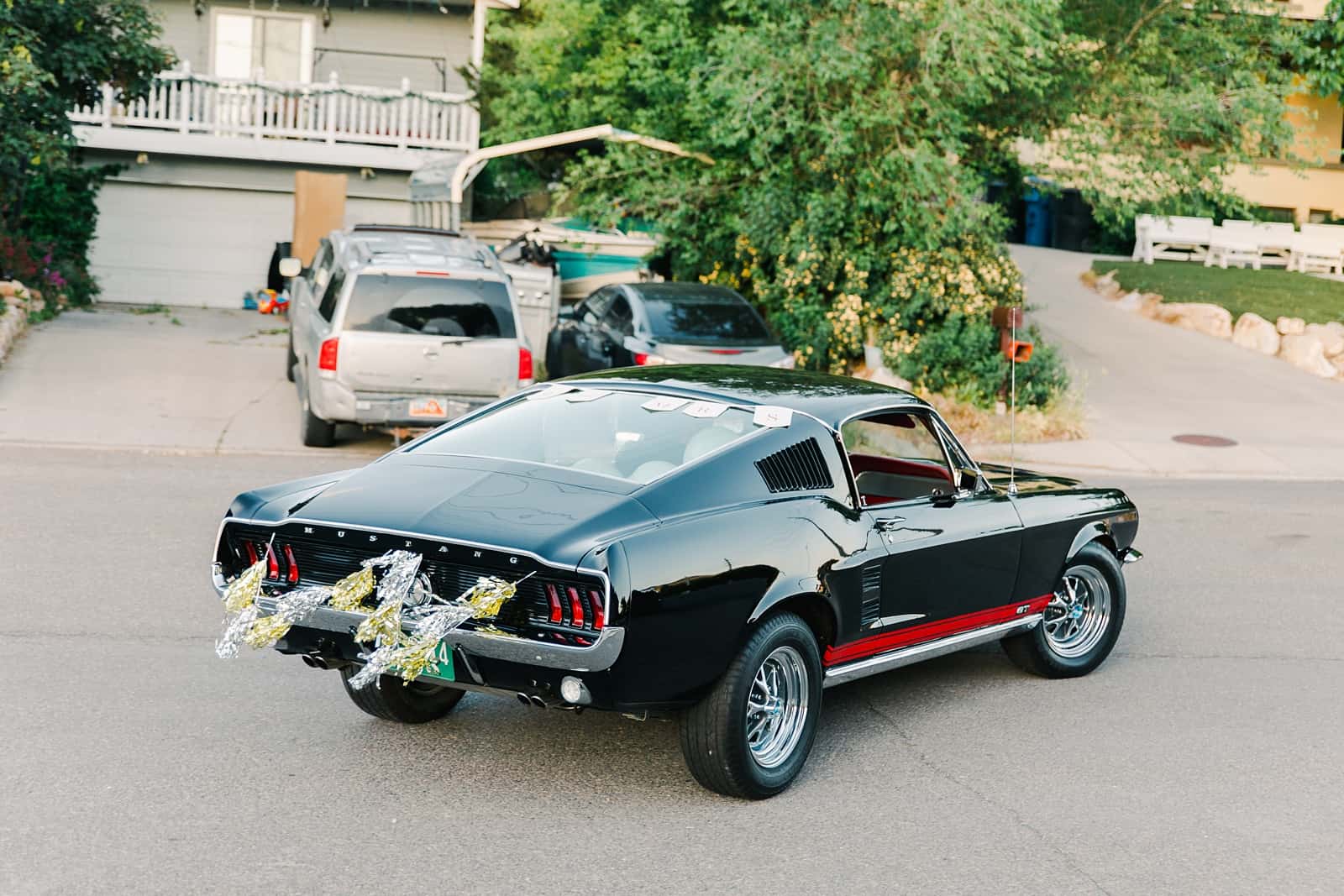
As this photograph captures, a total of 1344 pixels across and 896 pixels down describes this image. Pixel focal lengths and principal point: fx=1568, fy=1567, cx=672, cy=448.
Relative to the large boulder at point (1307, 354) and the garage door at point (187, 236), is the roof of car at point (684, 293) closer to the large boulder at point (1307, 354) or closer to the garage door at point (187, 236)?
the large boulder at point (1307, 354)

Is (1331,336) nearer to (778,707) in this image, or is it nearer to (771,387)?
(771,387)

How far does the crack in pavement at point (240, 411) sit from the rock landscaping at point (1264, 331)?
14.6 meters

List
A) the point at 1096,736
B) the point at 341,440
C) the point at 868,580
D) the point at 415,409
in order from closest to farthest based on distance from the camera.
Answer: the point at 868,580, the point at 1096,736, the point at 415,409, the point at 341,440

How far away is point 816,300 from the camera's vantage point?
19.8 metres

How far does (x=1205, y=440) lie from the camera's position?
17.8 metres

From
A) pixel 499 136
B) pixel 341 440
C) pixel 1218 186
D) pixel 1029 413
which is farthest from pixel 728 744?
pixel 499 136

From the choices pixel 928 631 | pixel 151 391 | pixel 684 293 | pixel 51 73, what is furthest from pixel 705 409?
pixel 51 73

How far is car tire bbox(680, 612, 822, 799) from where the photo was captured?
5586mm

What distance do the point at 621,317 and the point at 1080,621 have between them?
10.1m

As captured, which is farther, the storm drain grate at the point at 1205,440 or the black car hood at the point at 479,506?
the storm drain grate at the point at 1205,440

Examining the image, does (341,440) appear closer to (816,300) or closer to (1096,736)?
(816,300)

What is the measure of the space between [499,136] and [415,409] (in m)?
14.3

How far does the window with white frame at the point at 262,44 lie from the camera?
94.4ft

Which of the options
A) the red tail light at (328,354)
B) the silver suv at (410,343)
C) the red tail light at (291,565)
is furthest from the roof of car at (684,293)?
the red tail light at (291,565)
